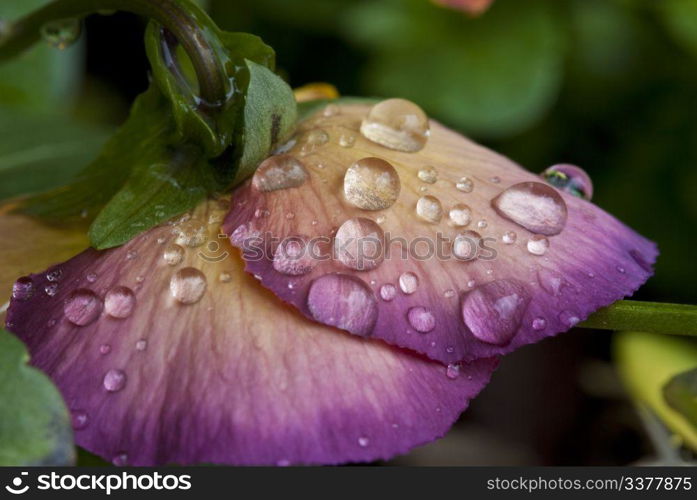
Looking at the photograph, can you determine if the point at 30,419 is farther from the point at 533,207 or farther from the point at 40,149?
the point at 40,149

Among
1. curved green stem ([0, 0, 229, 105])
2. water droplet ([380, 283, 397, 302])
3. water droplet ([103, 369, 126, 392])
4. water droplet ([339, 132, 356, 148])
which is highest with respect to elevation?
curved green stem ([0, 0, 229, 105])

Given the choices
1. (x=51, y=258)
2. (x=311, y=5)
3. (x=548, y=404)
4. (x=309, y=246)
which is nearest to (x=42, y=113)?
(x=311, y=5)

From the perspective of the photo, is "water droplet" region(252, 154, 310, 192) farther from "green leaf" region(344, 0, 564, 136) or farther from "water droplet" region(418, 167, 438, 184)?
"green leaf" region(344, 0, 564, 136)

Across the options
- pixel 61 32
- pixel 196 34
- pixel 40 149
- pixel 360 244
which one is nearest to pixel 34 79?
pixel 40 149

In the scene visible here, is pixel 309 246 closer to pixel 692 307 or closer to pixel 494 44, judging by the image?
pixel 692 307

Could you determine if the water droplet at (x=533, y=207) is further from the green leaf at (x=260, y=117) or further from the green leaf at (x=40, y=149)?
the green leaf at (x=40, y=149)

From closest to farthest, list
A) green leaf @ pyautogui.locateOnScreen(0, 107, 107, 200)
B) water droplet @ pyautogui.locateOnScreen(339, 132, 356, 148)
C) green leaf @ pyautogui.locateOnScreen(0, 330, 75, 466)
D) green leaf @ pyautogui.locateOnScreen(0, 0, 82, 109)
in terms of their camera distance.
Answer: green leaf @ pyautogui.locateOnScreen(0, 330, 75, 466) < water droplet @ pyautogui.locateOnScreen(339, 132, 356, 148) < green leaf @ pyautogui.locateOnScreen(0, 107, 107, 200) < green leaf @ pyautogui.locateOnScreen(0, 0, 82, 109)

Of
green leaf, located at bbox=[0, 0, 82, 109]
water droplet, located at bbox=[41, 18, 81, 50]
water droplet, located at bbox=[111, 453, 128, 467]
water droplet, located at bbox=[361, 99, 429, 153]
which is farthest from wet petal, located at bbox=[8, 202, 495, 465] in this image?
green leaf, located at bbox=[0, 0, 82, 109]
